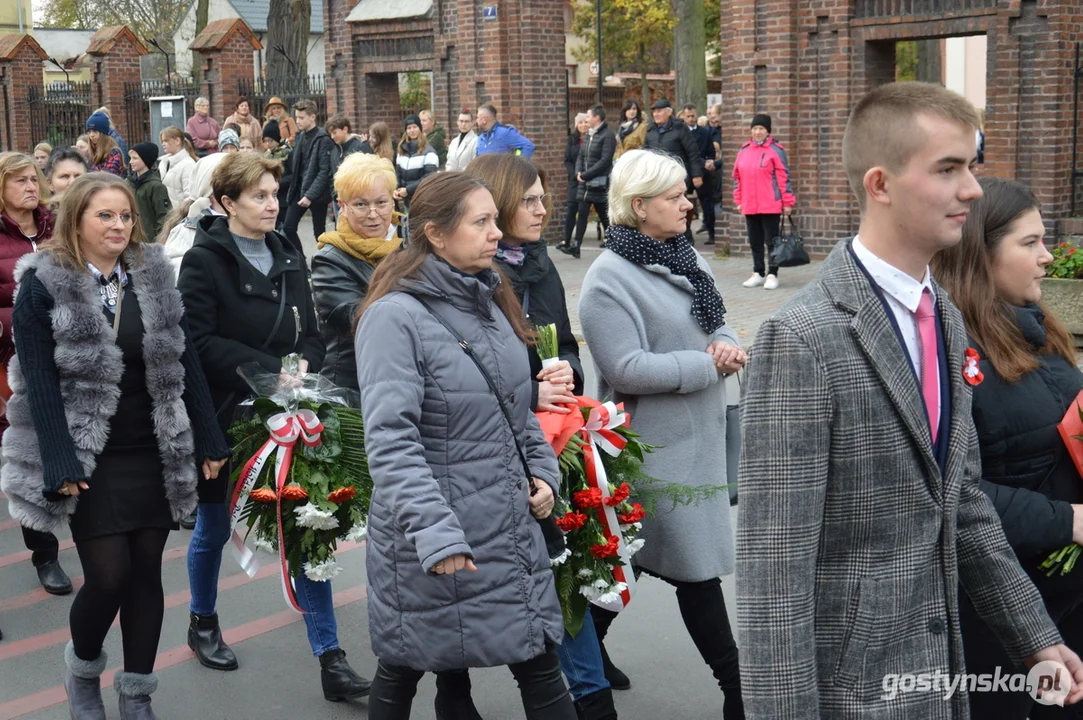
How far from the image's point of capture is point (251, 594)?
6.34m

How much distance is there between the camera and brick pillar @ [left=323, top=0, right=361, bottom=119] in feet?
74.3

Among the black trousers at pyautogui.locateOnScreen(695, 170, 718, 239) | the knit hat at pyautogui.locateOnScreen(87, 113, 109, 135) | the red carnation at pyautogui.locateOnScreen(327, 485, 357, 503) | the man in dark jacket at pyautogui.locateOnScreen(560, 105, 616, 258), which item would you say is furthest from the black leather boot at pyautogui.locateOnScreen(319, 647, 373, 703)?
the black trousers at pyautogui.locateOnScreen(695, 170, 718, 239)

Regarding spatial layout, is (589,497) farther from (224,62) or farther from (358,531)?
(224,62)

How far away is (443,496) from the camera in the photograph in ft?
11.3

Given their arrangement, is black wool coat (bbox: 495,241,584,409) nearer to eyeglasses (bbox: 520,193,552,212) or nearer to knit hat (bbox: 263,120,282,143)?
eyeglasses (bbox: 520,193,552,212)

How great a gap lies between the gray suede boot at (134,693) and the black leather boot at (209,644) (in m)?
0.71

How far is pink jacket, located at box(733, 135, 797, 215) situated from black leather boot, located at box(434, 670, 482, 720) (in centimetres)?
1124

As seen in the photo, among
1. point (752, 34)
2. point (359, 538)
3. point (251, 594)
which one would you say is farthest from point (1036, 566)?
point (752, 34)

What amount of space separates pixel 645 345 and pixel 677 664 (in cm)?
152

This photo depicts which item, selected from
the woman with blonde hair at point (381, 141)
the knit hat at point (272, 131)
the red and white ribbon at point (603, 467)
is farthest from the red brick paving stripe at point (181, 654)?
the knit hat at point (272, 131)

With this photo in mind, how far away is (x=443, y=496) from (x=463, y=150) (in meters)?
15.1

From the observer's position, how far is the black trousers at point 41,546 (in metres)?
6.47

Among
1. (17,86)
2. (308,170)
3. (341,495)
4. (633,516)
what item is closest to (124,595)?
(341,495)

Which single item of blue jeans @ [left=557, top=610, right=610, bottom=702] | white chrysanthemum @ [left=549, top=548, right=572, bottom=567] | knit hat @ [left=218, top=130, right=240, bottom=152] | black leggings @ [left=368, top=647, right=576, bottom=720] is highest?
knit hat @ [left=218, top=130, right=240, bottom=152]
